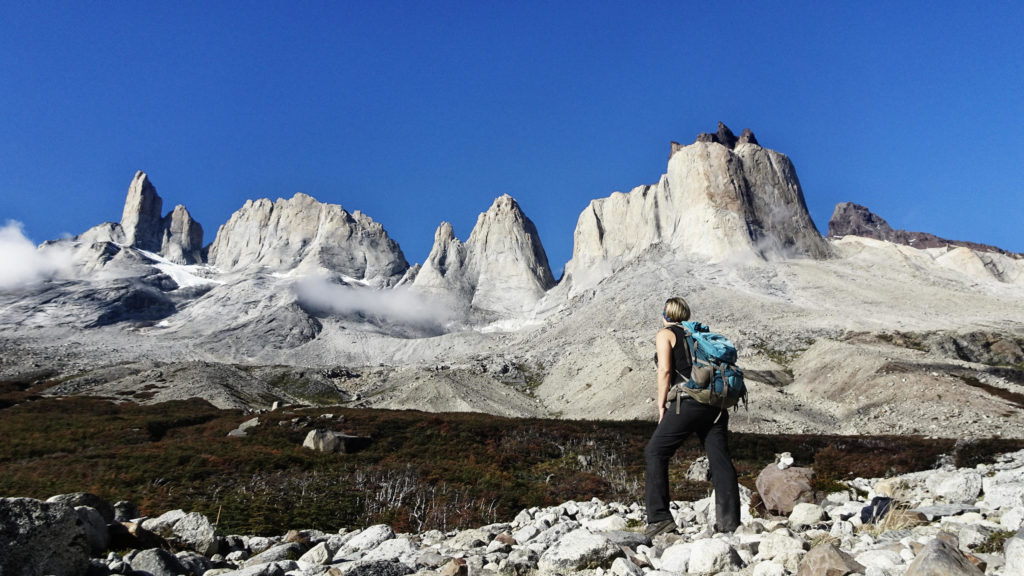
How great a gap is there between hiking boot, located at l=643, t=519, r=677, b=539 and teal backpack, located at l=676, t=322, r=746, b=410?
4.69ft

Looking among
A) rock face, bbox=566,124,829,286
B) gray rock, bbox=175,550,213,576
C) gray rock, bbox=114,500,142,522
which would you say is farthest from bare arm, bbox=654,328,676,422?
rock face, bbox=566,124,829,286

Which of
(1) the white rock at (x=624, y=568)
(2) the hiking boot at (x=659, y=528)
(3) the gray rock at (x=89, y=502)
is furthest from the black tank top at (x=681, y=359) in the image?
(3) the gray rock at (x=89, y=502)

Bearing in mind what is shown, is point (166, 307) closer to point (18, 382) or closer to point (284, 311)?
point (284, 311)

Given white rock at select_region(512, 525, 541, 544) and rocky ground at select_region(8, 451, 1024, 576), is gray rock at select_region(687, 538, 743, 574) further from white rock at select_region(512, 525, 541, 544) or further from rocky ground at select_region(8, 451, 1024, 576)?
white rock at select_region(512, 525, 541, 544)

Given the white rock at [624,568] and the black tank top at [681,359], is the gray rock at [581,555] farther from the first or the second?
the black tank top at [681,359]

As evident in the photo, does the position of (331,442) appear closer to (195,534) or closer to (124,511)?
(124,511)

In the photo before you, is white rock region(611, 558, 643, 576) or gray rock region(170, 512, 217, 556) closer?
white rock region(611, 558, 643, 576)

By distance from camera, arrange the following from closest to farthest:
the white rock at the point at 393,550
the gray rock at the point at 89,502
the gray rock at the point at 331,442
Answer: the white rock at the point at 393,550 → the gray rock at the point at 89,502 → the gray rock at the point at 331,442

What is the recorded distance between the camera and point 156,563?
7.32 m

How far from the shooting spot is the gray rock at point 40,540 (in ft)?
19.7

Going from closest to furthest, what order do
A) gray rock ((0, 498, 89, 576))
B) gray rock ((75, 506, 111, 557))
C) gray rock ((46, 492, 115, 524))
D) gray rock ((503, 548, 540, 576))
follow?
gray rock ((0, 498, 89, 576)), gray rock ((503, 548, 540, 576)), gray rock ((75, 506, 111, 557)), gray rock ((46, 492, 115, 524))

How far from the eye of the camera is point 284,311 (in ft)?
557

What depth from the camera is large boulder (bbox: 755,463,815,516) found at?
32.7 feet

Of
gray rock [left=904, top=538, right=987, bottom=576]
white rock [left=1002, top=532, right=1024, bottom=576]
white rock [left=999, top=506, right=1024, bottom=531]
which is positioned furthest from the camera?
white rock [left=999, top=506, right=1024, bottom=531]
